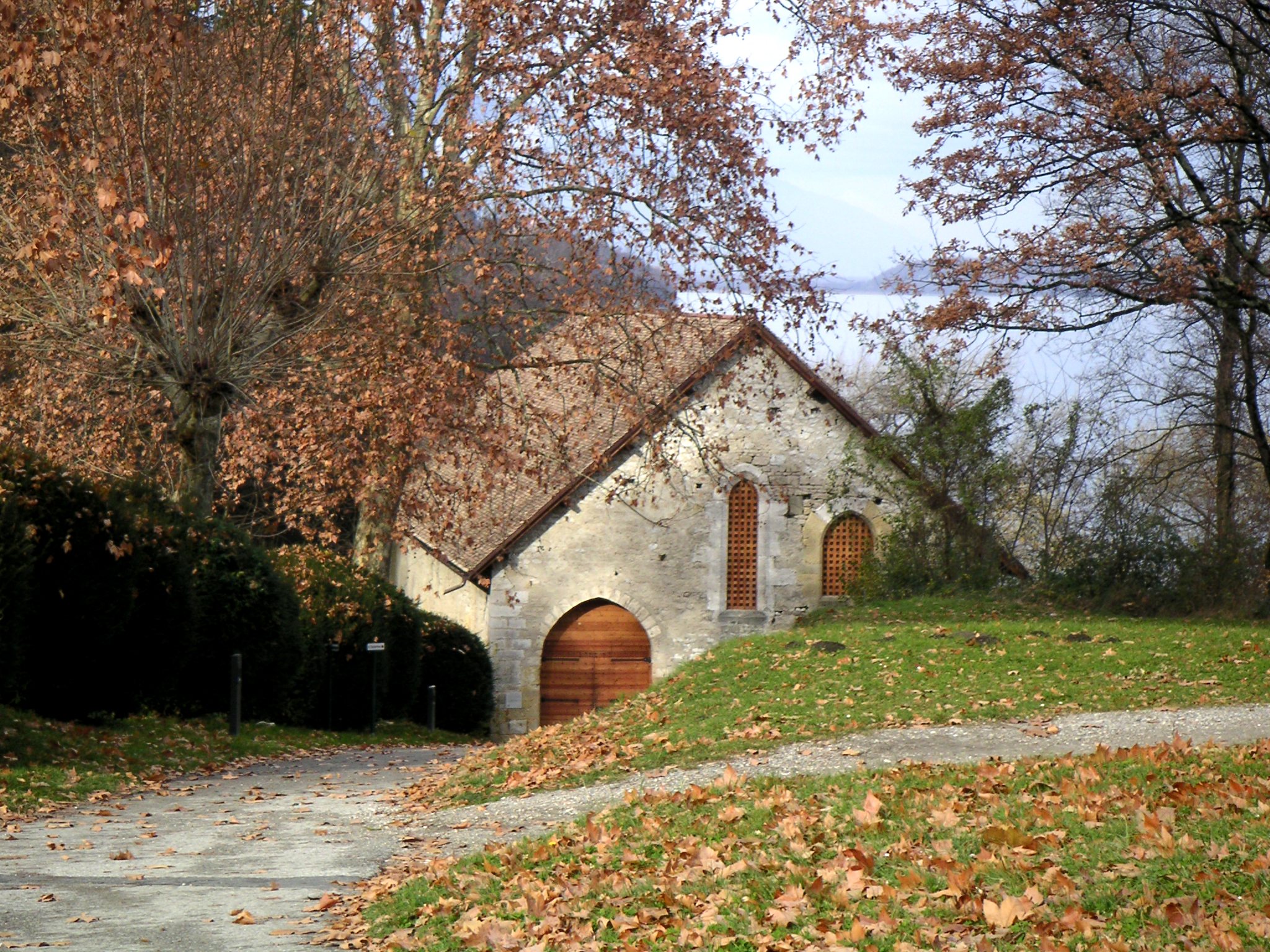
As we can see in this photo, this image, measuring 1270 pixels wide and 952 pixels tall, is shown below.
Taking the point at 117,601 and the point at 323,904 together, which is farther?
the point at 117,601

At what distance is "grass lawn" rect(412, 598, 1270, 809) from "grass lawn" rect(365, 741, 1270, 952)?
305 cm

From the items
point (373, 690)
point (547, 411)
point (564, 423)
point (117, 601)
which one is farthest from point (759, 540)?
point (117, 601)

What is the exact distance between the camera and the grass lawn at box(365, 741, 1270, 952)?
194 inches

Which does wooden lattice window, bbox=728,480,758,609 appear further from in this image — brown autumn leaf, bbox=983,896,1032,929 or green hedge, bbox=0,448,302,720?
brown autumn leaf, bbox=983,896,1032,929

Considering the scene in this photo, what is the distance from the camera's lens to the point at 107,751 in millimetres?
12234

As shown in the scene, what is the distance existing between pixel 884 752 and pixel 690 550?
58.4ft

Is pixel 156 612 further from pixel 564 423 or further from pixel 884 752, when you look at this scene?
pixel 884 752

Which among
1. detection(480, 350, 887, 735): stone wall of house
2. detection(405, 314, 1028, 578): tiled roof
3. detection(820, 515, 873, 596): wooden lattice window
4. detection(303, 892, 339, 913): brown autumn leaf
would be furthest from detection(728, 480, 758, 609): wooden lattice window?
detection(303, 892, 339, 913): brown autumn leaf

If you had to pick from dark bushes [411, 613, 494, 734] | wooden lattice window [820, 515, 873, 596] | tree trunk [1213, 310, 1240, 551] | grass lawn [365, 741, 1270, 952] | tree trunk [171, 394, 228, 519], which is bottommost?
dark bushes [411, 613, 494, 734]

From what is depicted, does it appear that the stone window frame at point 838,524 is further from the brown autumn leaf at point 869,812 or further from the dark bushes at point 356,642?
the brown autumn leaf at point 869,812

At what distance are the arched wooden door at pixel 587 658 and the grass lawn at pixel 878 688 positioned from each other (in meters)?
7.83

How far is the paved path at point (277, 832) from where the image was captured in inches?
243

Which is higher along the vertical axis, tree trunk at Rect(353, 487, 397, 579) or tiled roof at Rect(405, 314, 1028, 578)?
tiled roof at Rect(405, 314, 1028, 578)

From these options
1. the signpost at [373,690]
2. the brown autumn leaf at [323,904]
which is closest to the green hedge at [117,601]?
the signpost at [373,690]
